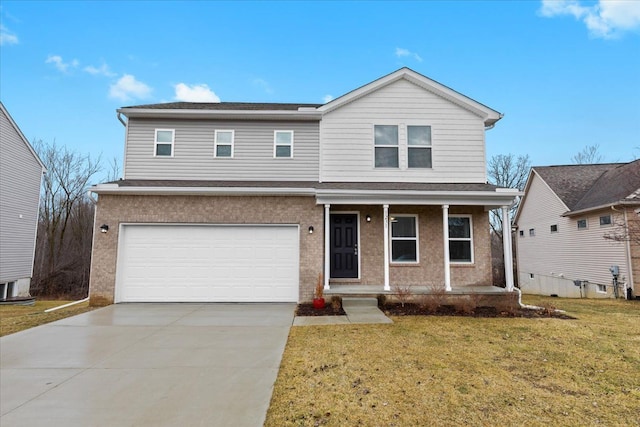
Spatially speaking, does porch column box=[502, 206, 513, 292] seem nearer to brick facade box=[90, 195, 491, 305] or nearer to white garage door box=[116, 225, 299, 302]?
brick facade box=[90, 195, 491, 305]

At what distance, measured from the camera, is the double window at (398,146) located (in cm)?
1041

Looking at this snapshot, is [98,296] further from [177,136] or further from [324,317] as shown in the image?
[324,317]

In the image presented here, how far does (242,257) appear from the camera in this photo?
31.0 ft

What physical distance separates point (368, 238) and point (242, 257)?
3884 millimetres

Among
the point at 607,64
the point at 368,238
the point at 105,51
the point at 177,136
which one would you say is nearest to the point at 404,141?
the point at 368,238

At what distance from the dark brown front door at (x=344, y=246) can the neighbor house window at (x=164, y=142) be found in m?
5.70

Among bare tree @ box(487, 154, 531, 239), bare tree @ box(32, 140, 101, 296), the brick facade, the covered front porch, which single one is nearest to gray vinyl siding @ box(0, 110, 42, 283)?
bare tree @ box(32, 140, 101, 296)

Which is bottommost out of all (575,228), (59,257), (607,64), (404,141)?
(59,257)

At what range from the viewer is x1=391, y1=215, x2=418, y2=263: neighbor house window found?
1012 cm

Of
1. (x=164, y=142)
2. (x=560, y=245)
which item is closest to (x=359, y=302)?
(x=164, y=142)

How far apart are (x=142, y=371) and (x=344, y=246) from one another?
22.2ft

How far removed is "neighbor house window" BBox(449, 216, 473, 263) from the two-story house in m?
0.03

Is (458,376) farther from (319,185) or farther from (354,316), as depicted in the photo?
(319,185)

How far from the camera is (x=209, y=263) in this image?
940 cm
